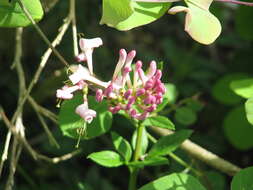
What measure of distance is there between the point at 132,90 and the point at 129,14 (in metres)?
0.12

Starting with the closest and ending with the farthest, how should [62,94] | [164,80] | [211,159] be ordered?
[62,94] < [211,159] < [164,80]

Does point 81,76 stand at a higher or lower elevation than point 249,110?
higher

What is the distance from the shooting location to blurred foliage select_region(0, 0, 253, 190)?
1280 millimetres

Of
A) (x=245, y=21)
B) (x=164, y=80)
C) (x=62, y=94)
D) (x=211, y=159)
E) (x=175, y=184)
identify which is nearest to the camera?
(x=62, y=94)

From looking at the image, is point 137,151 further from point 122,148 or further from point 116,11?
point 116,11

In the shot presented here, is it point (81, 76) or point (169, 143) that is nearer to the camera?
point (81, 76)

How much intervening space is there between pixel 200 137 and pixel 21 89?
552 millimetres

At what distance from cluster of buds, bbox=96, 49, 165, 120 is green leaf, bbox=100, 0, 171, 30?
0.19ft

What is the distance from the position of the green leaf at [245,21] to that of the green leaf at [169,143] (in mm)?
449

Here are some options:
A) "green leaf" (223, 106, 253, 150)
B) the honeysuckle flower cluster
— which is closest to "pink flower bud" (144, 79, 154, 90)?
the honeysuckle flower cluster

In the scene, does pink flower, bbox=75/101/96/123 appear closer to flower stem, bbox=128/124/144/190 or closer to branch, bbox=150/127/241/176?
flower stem, bbox=128/124/144/190

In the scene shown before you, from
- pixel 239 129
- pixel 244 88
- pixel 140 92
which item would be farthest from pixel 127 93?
pixel 239 129

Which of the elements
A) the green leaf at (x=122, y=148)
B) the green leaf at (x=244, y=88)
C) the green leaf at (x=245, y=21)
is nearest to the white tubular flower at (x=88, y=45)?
the green leaf at (x=122, y=148)

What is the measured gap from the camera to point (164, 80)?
4.95 feet
